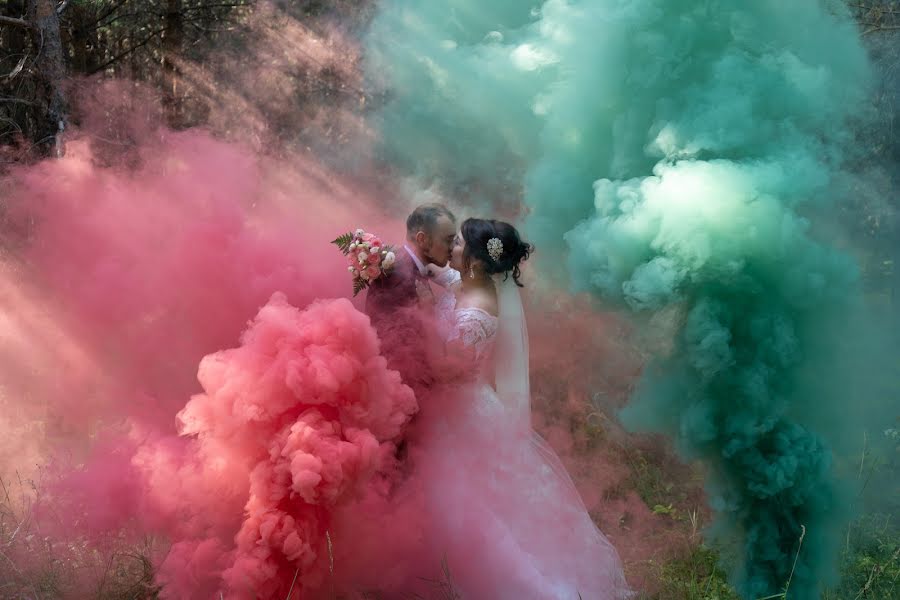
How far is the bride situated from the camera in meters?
5.54

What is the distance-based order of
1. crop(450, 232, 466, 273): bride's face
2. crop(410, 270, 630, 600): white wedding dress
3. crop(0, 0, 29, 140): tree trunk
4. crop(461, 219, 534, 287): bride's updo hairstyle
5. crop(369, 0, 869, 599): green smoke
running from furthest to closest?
crop(0, 0, 29, 140): tree trunk, crop(450, 232, 466, 273): bride's face, crop(461, 219, 534, 287): bride's updo hairstyle, crop(369, 0, 869, 599): green smoke, crop(410, 270, 630, 600): white wedding dress

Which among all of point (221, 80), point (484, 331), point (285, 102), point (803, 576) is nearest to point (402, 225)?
point (484, 331)

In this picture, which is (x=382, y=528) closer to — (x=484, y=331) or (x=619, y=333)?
(x=484, y=331)

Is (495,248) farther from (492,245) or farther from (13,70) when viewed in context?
(13,70)

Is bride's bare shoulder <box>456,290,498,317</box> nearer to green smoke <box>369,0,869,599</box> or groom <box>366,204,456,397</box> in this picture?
groom <box>366,204,456,397</box>

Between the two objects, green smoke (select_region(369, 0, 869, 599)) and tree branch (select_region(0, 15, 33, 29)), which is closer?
green smoke (select_region(369, 0, 869, 599))

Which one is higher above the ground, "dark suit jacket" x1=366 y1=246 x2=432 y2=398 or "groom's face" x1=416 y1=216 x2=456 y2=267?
"groom's face" x1=416 y1=216 x2=456 y2=267

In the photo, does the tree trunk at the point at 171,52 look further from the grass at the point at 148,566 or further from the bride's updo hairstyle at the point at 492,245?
the bride's updo hairstyle at the point at 492,245

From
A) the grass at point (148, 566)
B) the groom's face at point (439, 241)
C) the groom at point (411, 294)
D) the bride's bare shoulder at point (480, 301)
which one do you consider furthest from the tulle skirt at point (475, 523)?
the groom's face at point (439, 241)

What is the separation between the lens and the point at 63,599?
17.4 ft

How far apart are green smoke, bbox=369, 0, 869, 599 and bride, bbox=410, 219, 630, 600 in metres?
0.93

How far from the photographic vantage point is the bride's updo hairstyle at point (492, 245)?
19.3 feet

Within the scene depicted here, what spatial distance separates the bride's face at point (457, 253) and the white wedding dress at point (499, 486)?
0.12m

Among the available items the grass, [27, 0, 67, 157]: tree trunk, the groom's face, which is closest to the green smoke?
the grass
